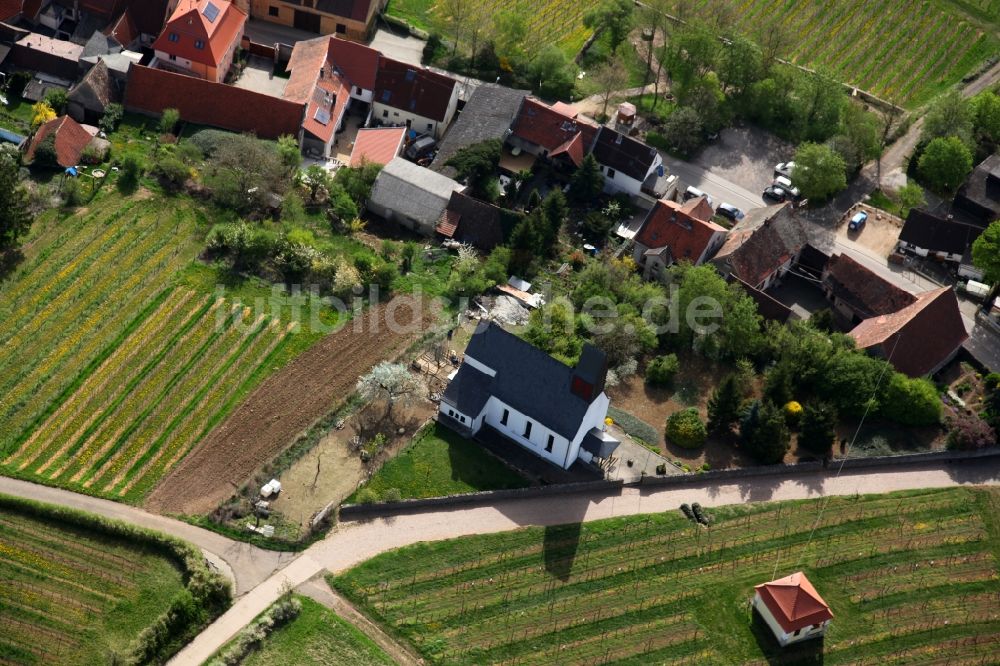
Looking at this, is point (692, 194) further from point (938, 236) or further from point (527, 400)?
point (527, 400)

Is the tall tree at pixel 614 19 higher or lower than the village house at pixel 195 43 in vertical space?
higher

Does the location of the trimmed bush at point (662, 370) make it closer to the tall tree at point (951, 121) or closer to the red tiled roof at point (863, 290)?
the red tiled roof at point (863, 290)

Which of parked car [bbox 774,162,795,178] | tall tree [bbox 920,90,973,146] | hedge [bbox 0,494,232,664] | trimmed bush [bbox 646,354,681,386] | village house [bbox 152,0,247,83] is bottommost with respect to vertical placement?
hedge [bbox 0,494,232,664]

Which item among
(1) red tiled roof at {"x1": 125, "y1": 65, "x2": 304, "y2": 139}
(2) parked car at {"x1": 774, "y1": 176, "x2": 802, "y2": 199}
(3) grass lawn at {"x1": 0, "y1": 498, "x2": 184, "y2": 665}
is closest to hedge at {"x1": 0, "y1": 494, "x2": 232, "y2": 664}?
(3) grass lawn at {"x1": 0, "y1": 498, "x2": 184, "y2": 665}

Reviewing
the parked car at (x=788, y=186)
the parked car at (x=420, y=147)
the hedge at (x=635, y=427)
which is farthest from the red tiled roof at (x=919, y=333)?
the parked car at (x=420, y=147)

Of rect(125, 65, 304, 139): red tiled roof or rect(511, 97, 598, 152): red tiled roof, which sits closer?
rect(125, 65, 304, 139): red tiled roof

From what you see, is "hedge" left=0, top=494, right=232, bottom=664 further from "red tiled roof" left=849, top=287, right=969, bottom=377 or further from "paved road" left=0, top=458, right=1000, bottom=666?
"red tiled roof" left=849, top=287, right=969, bottom=377
